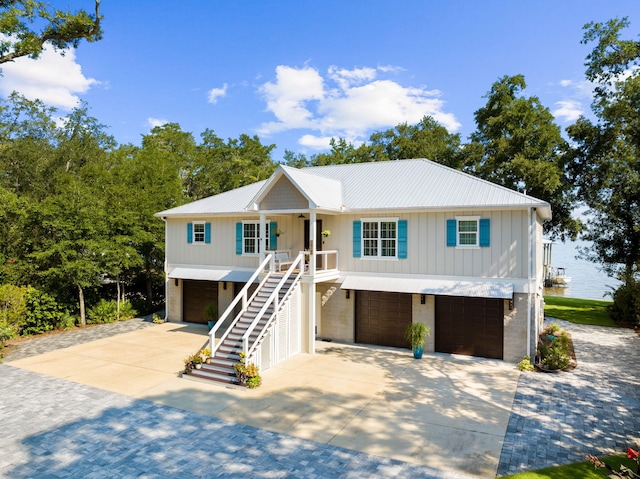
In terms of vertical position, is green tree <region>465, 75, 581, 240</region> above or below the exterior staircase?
above

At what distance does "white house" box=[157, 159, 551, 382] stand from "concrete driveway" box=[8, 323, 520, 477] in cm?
111

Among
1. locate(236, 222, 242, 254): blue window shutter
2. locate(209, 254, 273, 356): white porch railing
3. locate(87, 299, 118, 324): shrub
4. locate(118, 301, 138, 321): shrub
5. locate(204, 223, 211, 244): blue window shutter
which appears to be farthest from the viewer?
locate(118, 301, 138, 321): shrub

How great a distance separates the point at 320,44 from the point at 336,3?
2.66 m

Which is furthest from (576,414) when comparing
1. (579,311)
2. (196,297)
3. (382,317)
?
(579,311)

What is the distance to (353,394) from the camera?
1211 centimetres

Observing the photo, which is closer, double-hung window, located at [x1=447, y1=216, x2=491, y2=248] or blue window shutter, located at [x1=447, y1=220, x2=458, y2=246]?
double-hung window, located at [x1=447, y1=216, x2=491, y2=248]

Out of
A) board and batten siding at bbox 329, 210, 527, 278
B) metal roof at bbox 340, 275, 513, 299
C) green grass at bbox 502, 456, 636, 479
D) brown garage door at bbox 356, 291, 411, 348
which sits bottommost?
green grass at bbox 502, 456, 636, 479

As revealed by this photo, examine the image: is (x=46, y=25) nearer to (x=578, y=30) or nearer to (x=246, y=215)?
(x=246, y=215)

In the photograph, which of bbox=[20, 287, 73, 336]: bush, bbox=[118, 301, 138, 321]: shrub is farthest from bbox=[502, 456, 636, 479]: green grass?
bbox=[118, 301, 138, 321]: shrub

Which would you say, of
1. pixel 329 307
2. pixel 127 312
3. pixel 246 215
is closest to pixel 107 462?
pixel 329 307

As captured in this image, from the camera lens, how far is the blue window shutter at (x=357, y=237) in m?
17.6

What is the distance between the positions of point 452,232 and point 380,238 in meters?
2.92

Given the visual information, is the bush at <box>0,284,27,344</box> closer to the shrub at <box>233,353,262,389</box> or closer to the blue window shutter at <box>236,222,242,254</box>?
the blue window shutter at <box>236,222,242,254</box>

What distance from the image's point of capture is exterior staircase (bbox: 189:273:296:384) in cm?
1326
